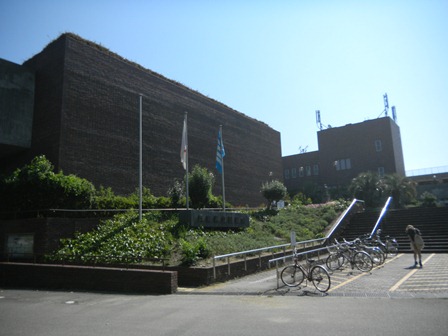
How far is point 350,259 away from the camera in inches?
557

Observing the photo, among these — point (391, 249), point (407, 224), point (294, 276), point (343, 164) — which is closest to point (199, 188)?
point (391, 249)

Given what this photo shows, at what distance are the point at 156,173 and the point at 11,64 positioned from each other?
455 inches

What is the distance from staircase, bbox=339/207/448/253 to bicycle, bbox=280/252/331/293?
1129cm

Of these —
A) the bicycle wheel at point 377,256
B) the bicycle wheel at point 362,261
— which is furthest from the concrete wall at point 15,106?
the bicycle wheel at point 377,256

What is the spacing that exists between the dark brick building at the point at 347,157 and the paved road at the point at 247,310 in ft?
138

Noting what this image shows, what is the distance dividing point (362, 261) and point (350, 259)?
0.43 metres

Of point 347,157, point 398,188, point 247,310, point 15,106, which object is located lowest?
point 247,310

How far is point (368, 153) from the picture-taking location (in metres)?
54.6

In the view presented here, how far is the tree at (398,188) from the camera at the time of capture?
3709 cm

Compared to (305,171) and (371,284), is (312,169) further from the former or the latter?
(371,284)

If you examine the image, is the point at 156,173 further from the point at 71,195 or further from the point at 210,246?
the point at 210,246

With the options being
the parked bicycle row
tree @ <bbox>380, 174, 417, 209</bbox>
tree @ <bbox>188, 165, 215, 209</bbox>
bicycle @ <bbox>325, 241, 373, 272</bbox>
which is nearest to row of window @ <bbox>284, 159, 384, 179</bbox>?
tree @ <bbox>380, 174, 417, 209</bbox>

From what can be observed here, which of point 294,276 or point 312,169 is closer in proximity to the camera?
point 294,276

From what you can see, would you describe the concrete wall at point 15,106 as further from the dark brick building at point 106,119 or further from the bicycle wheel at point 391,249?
the bicycle wheel at point 391,249
